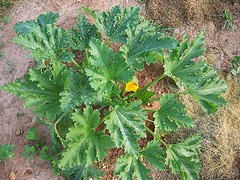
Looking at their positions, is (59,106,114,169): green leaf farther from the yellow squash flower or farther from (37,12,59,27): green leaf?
(37,12,59,27): green leaf

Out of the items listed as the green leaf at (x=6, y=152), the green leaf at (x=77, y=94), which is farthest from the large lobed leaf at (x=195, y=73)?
the green leaf at (x=6, y=152)

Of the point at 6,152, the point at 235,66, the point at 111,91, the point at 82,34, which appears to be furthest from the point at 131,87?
the point at 6,152

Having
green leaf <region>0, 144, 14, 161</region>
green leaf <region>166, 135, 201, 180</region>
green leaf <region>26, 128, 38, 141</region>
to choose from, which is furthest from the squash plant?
green leaf <region>0, 144, 14, 161</region>

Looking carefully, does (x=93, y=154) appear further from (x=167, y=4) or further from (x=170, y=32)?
(x=167, y=4)

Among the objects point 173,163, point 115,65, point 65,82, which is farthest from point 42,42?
point 173,163

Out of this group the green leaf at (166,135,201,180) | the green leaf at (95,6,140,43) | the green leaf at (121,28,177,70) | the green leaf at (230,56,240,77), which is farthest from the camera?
the green leaf at (230,56,240,77)

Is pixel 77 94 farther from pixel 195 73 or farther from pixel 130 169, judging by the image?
pixel 195 73

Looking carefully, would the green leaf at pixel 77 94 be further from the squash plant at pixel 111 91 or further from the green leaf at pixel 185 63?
the green leaf at pixel 185 63

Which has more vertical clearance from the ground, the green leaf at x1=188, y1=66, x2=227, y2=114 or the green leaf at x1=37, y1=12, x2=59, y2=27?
the green leaf at x1=37, y1=12, x2=59, y2=27
